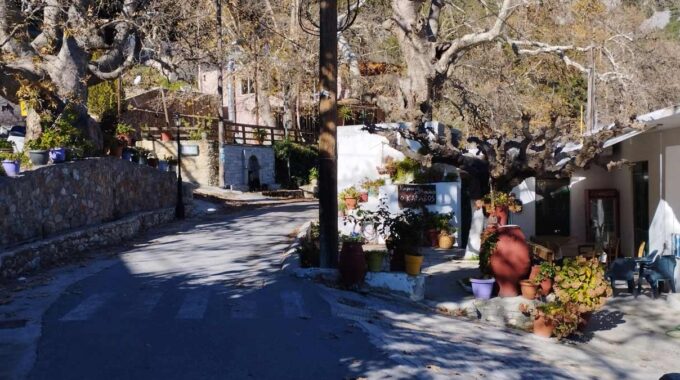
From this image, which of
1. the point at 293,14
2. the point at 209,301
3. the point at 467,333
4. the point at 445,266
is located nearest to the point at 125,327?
the point at 209,301

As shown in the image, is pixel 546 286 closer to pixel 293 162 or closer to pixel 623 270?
pixel 623 270

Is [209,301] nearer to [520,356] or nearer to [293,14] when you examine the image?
[520,356]

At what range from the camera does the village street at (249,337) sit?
22.2ft

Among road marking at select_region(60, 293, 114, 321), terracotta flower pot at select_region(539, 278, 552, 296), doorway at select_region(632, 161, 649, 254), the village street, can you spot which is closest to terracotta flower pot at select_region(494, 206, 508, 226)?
doorway at select_region(632, 161, 649, 254)

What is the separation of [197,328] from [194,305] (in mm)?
1254

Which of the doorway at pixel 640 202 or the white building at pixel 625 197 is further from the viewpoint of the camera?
the doorway at pixel 640 202

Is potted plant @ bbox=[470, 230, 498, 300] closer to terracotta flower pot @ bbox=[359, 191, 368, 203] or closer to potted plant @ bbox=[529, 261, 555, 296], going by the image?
potted plant @ bbox=[529, 261, 555, 296]

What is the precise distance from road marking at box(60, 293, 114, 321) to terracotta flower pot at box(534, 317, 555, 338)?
19.6ft

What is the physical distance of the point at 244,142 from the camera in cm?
3441

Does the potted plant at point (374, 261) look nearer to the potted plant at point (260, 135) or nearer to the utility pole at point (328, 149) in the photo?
the utility pole at point (328, 149)

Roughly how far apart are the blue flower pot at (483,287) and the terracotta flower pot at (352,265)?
178cm

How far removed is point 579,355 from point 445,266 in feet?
20.0

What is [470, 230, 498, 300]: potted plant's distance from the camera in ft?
36.3

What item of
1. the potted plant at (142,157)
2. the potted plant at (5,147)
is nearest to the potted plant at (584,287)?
the potted plant at (5,147)
